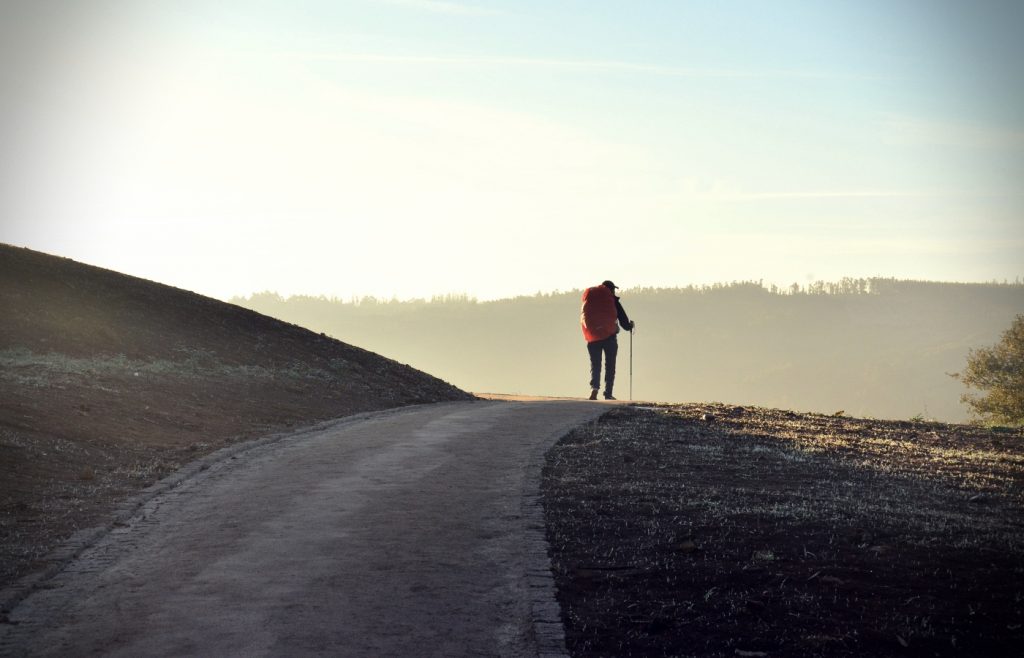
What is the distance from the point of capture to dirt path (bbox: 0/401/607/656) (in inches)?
268

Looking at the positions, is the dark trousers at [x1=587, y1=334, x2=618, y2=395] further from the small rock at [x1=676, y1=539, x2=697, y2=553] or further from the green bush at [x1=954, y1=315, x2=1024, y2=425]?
the green bush at [x1=954, y1=315, x2=1024, y2=425]

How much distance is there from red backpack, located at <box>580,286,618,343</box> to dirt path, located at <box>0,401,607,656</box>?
14.0m

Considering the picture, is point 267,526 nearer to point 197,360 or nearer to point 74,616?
point 74,616

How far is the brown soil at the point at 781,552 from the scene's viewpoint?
7.04 m

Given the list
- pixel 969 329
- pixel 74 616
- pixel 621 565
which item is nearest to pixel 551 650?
pixel 621 565

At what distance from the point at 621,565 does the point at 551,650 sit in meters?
2.04

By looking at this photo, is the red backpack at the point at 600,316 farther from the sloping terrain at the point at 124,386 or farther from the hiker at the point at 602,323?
the sloping terrain at the point at 124,386

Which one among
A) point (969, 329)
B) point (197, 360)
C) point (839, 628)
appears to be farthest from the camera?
point (969, 329)

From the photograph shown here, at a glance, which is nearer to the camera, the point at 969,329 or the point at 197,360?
the point at 197,360

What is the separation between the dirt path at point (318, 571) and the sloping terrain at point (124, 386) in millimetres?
1088

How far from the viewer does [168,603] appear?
298 inches

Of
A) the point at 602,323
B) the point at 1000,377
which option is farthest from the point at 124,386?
the point at 1000,377

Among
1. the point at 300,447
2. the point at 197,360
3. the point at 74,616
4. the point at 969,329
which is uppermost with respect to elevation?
the point at 969,329

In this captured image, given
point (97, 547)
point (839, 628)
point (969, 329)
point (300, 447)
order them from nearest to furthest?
point (839, 628) → point (97, 547) → point (300, 447) → point (969, 329)
